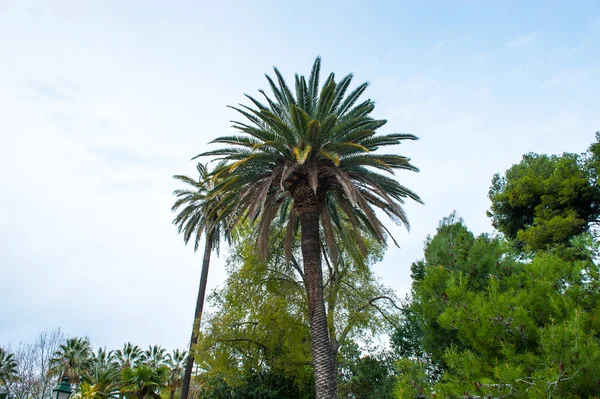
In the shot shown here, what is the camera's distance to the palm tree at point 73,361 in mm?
32375

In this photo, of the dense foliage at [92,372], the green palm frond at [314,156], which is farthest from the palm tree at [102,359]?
the green palm frond at [314,156]

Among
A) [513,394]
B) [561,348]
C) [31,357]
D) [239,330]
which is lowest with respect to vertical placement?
[513,394]

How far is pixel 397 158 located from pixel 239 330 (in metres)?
11.9

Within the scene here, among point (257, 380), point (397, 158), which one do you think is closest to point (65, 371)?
point (257, 380)

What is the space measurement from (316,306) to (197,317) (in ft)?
39.1

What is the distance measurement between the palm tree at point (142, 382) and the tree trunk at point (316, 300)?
13.9 meters

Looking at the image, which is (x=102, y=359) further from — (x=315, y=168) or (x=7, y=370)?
(x=315, y=168)

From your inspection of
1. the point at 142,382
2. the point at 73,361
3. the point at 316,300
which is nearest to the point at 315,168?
the point at 316,300

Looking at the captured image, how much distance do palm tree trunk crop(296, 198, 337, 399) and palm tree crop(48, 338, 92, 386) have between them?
85.7 ft

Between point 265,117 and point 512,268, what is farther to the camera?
point 265,117

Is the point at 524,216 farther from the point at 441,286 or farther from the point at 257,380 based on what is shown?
the point at 441,286

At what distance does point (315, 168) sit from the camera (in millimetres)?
13750

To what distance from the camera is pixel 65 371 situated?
3244 centimetres

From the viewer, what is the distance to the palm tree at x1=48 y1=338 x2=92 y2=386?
32375 millimetres
